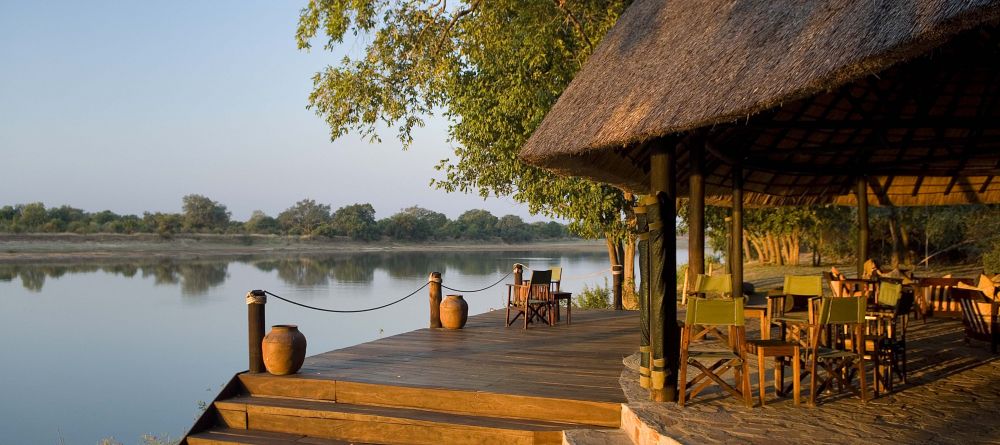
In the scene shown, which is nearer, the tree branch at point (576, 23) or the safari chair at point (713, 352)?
the safari chair at point (713, 352)

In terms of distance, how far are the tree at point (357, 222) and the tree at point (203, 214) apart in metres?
7.42

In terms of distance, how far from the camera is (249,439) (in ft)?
19.1

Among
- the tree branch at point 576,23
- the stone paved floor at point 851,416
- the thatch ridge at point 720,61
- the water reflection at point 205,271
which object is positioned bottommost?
the water reflection at point 205,271

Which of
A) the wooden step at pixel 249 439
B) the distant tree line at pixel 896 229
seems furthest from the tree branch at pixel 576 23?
the wooden step at pixel 249 439

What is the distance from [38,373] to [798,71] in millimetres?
13752

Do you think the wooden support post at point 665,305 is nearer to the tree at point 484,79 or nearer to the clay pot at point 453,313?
the clay pot at point 453,313

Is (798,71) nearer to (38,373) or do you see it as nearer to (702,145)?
(702,145)

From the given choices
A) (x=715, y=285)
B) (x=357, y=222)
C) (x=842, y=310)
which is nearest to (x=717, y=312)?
(x=842, y=310)

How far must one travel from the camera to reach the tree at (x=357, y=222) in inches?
1994

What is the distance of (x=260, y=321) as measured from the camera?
668cm

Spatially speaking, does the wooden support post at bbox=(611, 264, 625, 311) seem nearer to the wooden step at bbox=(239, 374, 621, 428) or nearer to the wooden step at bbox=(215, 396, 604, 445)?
the wooden step at bbox=(239, 374, 621, 428)

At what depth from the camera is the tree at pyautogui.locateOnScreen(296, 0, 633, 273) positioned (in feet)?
40.7

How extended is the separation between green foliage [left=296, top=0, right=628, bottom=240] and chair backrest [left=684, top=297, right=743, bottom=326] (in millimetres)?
7513

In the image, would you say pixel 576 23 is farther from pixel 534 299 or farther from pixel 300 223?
pixel 300 223
